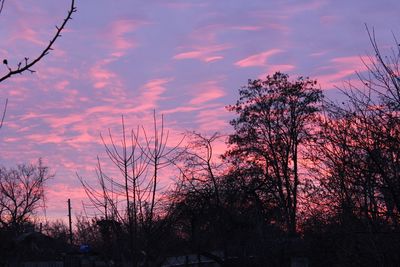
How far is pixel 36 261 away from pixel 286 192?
13281mm

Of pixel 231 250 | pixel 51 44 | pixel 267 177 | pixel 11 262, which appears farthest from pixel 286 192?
pixel 51 44

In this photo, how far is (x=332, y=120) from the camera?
10.5 metres

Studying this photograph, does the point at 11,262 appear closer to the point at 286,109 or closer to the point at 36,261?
the point at 36,261

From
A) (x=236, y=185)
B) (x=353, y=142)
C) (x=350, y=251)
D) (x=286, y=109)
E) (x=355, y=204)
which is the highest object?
(x=286, y=109)

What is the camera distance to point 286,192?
30.3m

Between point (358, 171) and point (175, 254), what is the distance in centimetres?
1300

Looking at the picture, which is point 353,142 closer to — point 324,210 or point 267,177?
point 324,210

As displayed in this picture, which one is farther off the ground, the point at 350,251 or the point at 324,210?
the point at 324,210

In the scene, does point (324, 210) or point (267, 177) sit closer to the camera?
point (324, 210)

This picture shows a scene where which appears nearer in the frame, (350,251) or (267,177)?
(350,251)

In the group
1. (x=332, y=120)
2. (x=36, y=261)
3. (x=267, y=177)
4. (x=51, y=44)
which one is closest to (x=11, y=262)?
(x=36, y=261)

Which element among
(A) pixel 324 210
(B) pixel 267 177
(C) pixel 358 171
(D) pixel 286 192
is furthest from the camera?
(D) pixel 286 192

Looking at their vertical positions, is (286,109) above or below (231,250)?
above

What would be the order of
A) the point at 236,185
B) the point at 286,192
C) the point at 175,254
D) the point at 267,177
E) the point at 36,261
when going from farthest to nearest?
the point at 36,261 → the point at 286,192 → the point at 267,177 → the point at 236,185 → the point at 175,254
